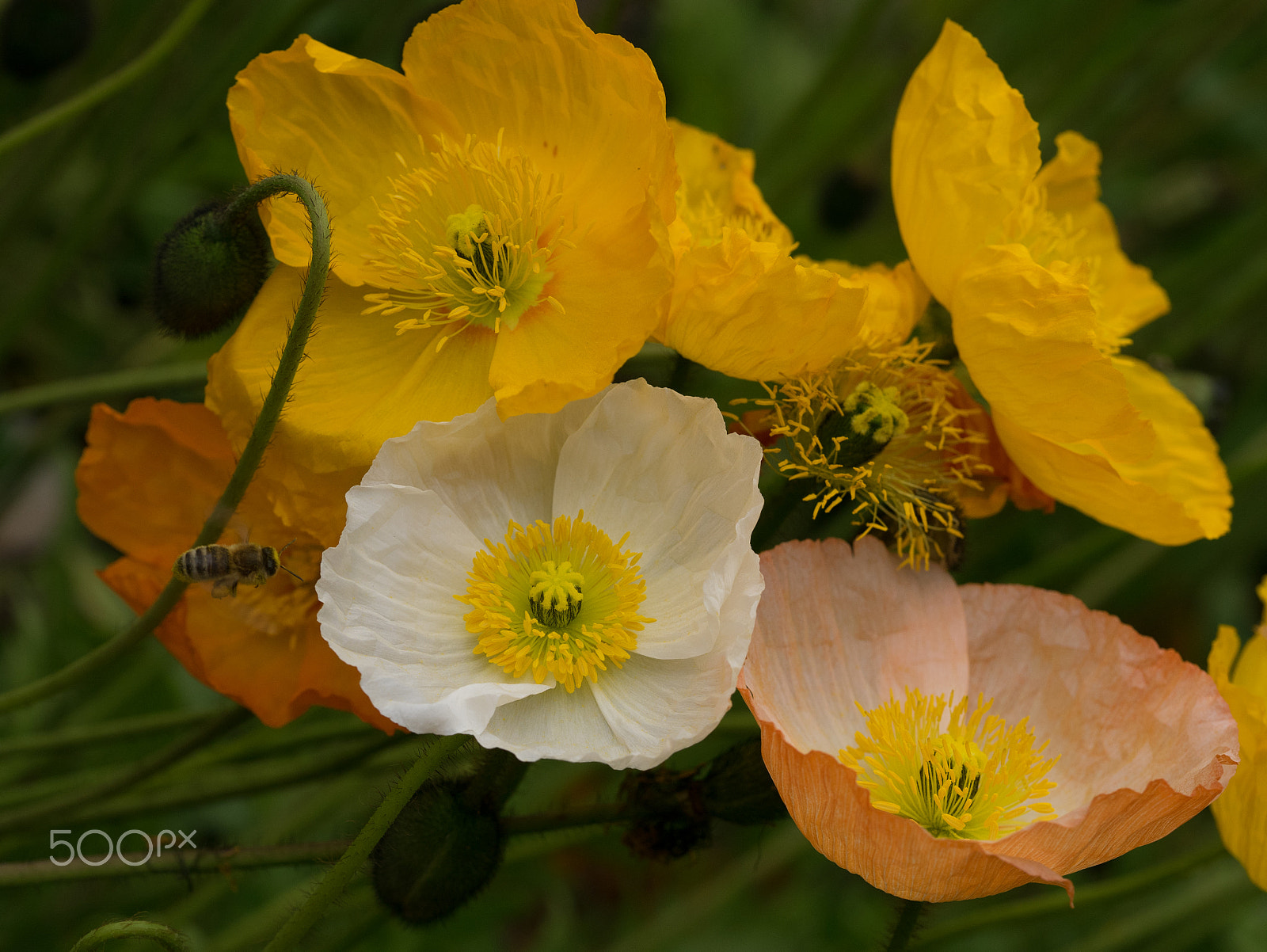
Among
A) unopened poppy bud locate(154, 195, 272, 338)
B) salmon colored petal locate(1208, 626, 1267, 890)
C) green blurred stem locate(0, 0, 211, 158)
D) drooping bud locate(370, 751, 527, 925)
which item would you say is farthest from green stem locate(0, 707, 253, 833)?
salmon colored petal locate(1208, 626, 1267, 890)

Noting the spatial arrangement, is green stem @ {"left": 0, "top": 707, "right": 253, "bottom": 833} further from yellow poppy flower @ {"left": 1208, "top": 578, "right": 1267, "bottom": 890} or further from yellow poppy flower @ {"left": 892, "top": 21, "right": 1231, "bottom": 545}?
yellow poppy flower @ {"left": 1208, "top": 578, "right": 1267, "bottom": 890}

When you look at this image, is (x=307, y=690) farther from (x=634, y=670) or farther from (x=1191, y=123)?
(x=1191, y=123)

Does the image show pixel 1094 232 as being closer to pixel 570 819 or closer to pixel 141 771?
pixel 570 819

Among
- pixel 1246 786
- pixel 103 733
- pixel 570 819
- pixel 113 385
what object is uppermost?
pixel 1246 786

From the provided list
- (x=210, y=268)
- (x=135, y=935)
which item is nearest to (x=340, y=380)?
(x=210, y=268)

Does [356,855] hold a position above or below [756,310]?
below

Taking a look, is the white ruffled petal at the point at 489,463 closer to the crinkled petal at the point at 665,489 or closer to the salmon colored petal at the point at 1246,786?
the crinkled petal at the point at 665,489

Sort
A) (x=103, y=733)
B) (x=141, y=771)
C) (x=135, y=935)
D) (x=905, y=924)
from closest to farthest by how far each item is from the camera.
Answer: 1. (x=135, y=935)
2. (x=905, y=924)
3. (x=141, y=771)
4. (x=103, y=733)

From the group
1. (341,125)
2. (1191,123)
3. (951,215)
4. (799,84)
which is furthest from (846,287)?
(799,84)
